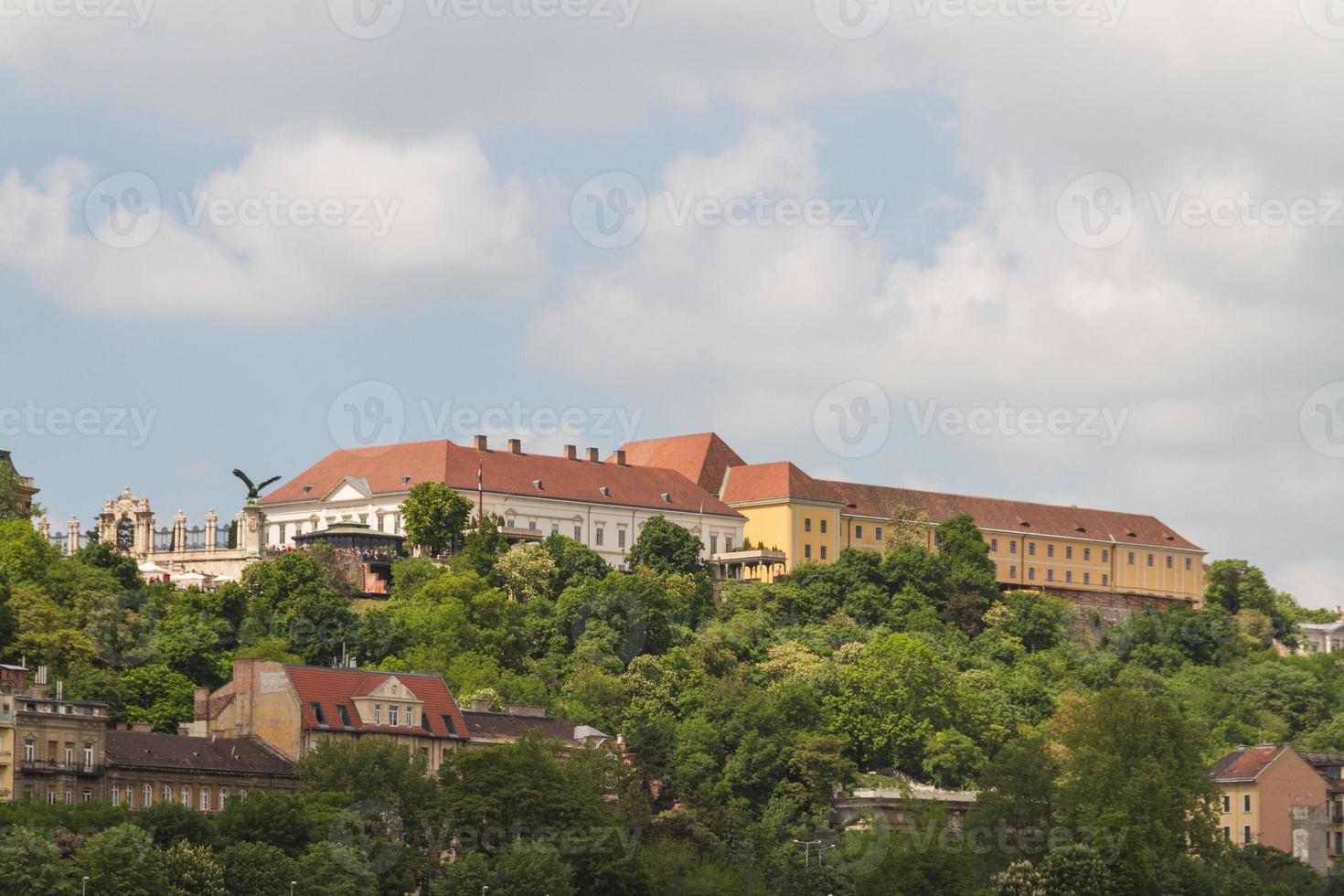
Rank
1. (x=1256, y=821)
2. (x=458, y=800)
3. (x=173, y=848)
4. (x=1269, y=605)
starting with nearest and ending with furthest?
1. (x=173, y=848)
2. (x=458, y=800)
3. (x=1256, y=821)
4. (x=1269, y=605)

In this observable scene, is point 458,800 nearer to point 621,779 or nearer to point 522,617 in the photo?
point 621,779

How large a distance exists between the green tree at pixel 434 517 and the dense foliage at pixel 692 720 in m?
2.11

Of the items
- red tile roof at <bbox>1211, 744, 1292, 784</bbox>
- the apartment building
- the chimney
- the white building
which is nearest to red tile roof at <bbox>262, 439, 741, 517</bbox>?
the white building

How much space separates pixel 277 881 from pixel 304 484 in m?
80.8

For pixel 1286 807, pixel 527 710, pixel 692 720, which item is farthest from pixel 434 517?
Result: pixel 1286 807

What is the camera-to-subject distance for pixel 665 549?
17050cm

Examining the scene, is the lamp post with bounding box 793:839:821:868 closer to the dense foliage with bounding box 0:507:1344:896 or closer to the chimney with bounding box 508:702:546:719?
the dense foliage with bounding box 0:507:1344:896

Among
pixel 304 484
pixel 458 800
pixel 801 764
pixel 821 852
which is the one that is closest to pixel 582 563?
pixel 304 484

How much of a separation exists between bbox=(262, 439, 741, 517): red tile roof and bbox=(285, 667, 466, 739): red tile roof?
4892cm

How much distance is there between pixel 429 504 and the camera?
6378 inches

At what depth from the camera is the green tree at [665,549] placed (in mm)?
170125

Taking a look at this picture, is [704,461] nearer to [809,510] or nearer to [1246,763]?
[809,510]

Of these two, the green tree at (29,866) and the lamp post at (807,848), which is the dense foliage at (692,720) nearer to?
the green tree at (29,866)

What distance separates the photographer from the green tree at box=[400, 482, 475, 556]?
530ft
